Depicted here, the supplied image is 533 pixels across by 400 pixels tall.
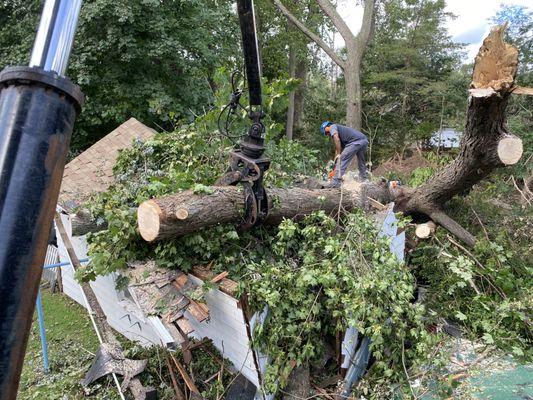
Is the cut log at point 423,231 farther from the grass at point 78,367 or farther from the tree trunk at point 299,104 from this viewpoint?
the tree trunk at point 299,104

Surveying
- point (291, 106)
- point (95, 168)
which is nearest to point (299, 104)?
point (291, 106)

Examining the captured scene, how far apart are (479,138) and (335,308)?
2614 mm

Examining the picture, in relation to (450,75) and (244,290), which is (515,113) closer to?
(450,75)

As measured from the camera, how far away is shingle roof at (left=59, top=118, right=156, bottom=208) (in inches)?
238

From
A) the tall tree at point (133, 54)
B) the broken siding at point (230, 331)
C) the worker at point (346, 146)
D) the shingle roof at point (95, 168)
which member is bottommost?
the broken siding at point (230, 331)

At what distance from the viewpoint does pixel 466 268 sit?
14.6 feet

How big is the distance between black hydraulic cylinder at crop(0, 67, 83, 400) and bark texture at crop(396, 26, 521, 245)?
4.04m

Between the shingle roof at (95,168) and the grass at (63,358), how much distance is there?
1927mm

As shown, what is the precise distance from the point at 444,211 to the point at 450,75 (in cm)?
1136

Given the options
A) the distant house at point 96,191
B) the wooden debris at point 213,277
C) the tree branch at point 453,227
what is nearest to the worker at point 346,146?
the tree branch at point 453,227

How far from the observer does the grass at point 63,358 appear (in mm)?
4238

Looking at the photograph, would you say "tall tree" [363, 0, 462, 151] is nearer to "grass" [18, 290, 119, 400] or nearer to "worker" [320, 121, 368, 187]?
"worker" [320, 121, 368, 187]

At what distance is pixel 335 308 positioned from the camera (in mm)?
3582

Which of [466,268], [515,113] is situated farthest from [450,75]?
[466,268]
